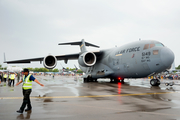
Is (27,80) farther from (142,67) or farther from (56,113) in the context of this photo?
(142,67)

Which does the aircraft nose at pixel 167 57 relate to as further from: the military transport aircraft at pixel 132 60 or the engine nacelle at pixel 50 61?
the engine nacelle at pixel 50 61

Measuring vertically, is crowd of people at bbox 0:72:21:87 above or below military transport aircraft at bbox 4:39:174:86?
below

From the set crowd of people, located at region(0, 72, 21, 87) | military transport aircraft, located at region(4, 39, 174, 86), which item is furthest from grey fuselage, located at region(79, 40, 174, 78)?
crowd of people, located at region(0, 72, 21, 87)

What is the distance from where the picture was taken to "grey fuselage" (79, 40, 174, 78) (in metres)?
12.7

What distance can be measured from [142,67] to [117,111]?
31.8 ft

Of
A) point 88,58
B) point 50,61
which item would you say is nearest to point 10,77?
point 50,61

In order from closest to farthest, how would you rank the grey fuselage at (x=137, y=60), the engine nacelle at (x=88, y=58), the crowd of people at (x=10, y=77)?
the grey fuselage at (x=137, y=60), the crowd of people at (x=10, y=77), the engine nacelle at (x=88, y=58)

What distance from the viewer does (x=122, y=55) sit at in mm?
15961

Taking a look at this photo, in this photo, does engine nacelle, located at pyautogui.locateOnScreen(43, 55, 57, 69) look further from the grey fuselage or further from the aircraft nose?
the aircraft nose

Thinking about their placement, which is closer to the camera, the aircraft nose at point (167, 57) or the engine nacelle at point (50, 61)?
the aircraft nose at point (167, 57)

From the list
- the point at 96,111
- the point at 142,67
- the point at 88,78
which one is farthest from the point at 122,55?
the point at 96,111

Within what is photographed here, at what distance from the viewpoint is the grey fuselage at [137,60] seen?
12703 millimetres

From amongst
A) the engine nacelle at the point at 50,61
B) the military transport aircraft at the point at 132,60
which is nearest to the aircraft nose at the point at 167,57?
the military transport aircraft at the point at 132,60

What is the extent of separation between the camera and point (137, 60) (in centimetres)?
1418
